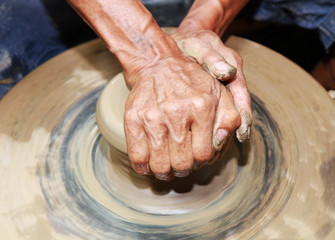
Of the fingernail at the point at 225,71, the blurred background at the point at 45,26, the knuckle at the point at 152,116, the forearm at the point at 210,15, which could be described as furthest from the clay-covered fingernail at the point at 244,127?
the blurred background at the point at 45,26

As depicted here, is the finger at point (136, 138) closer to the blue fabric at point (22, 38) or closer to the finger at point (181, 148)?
the finger at point (181, 148)

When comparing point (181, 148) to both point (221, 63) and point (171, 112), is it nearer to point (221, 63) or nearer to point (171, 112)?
point (171, 112)

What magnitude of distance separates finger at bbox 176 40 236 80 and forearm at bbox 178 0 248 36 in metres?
0.16

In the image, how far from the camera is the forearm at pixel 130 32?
1100 millimetres

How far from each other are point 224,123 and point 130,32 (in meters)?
0.39

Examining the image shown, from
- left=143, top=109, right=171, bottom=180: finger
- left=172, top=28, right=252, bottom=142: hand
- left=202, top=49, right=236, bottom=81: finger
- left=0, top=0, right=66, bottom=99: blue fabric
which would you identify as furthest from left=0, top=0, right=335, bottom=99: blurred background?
left=143, top=109, right=171, bottom=180: finger

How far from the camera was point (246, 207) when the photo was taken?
1110mm

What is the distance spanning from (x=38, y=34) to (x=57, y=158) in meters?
0.74

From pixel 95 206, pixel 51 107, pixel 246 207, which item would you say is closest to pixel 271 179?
pixel 246 207

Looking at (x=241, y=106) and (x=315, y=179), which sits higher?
(x=241, y=106)

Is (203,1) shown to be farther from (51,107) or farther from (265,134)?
(51,107)

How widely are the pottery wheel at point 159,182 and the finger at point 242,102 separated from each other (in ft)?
0.68

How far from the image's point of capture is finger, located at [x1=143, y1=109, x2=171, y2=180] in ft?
3.08

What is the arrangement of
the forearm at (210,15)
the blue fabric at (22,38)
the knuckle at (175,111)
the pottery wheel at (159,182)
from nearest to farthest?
the knuckle at (175,111) < the pottery wheel at (159,182) < the forearm at (210,15) < the blue fabric at (22,38)
